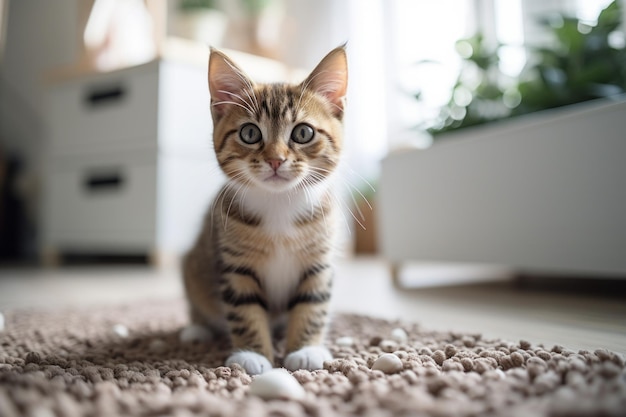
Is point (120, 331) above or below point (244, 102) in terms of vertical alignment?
below

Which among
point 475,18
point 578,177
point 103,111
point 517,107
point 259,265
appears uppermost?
point 475,18

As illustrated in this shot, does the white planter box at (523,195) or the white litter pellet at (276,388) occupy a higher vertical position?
the white planter box at (523,195)

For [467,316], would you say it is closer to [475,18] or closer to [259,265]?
[259,265]

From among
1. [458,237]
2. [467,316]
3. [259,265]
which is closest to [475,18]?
[458,237]

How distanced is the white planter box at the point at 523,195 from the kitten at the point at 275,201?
2.43 feet

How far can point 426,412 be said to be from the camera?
1.76ft

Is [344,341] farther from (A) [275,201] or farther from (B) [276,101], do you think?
(B) [276,101]

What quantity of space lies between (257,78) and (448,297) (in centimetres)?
170

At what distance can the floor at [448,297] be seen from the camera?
43.9 inches

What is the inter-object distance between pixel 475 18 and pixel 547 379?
2.83m

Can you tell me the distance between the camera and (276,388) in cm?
62

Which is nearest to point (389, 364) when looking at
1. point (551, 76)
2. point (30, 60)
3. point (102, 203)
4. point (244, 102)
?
point (244, 102)

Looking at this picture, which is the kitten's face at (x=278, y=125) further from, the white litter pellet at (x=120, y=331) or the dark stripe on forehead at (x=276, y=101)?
the white litter pellet at (x=120, y=331)

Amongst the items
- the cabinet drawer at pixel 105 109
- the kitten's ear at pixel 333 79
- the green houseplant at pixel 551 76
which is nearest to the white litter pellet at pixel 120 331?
the kitten's ear at pixel 333 79
